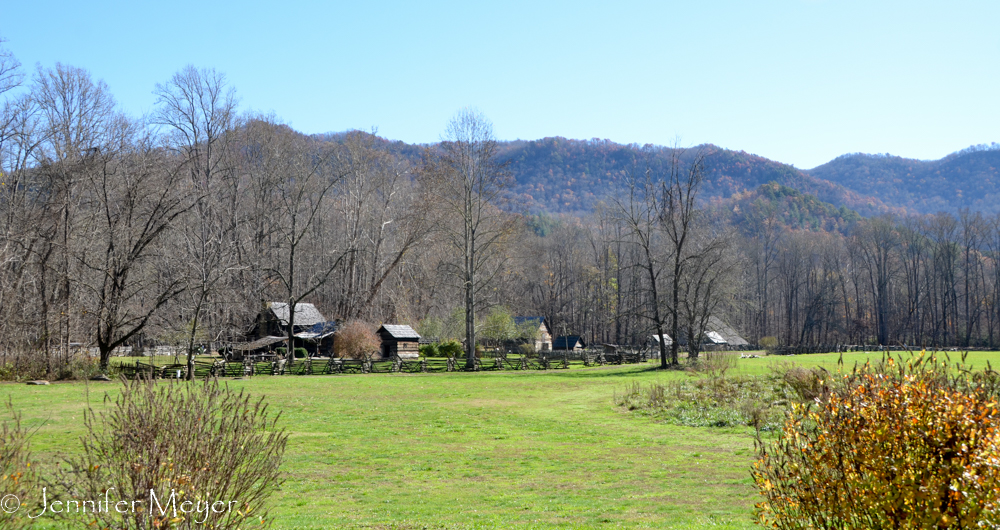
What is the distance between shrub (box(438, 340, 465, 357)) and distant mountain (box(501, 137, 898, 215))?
3908 inches

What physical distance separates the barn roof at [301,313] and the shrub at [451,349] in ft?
35.3

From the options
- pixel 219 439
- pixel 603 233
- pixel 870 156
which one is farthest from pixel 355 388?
pixel 870 156

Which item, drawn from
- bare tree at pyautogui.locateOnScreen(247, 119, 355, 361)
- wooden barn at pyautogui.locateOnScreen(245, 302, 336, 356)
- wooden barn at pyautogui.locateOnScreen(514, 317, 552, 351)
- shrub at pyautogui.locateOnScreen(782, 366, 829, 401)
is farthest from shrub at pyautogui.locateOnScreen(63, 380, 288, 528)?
wooden barn at pyautogui.locateOnScreen(514, 317, 552, 351)

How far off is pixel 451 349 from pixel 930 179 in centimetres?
17125

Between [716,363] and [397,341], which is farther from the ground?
[397,341]

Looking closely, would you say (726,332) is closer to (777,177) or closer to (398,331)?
(398,331)

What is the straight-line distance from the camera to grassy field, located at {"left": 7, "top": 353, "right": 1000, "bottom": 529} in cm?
810

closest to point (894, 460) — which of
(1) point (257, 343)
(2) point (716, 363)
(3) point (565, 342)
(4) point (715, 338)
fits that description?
(2) point (716, 363)

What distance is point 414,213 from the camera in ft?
191

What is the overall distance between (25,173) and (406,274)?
110 feet

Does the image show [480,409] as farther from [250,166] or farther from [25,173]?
[250,166]

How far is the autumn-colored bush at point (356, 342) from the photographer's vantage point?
148 feet

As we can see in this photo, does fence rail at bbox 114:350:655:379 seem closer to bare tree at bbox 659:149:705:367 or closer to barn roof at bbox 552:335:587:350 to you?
bare tree at bbox 659:149:705:367

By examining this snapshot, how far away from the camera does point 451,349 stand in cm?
4844
